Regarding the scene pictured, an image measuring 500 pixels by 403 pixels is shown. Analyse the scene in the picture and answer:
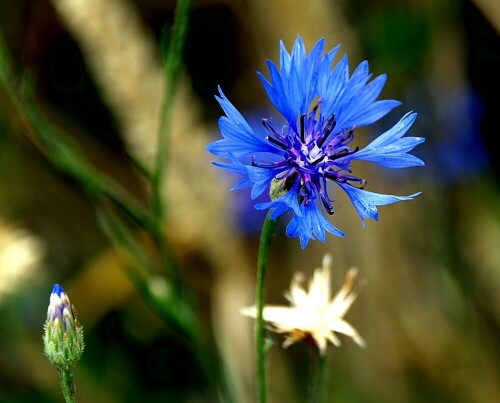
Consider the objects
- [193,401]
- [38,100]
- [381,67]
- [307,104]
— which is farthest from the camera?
[38,100]

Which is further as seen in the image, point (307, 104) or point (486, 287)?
point (486, 287)

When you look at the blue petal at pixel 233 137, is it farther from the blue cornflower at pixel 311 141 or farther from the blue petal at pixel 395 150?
the blue petal at pixel 395 150

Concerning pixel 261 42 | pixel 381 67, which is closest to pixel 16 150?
pixel 261 42

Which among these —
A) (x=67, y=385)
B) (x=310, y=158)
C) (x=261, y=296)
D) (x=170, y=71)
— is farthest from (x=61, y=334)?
(x=170, y=71)

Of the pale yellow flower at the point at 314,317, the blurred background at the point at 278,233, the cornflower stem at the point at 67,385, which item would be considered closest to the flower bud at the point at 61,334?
the cornflower stem at the point at 67,385

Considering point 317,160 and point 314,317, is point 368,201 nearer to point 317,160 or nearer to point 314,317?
point 317,160

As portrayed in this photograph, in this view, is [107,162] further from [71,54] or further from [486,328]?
[486,328]
